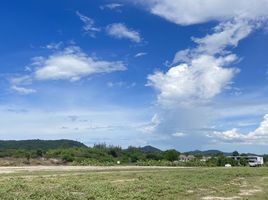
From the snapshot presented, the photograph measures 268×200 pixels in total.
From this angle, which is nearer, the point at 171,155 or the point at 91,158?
the point at 91,158

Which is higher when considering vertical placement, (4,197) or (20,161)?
(20,161)

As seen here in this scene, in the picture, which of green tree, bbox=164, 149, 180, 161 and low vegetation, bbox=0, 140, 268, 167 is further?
green tree, bbox=164, 149, 180, 161

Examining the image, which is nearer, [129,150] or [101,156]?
[101,156]

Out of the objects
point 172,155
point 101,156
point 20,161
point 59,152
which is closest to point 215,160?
point 172,155

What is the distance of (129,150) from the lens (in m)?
186

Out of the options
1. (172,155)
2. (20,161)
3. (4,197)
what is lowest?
(4,197)

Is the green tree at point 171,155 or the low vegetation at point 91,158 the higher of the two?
the green tree at point 171,155

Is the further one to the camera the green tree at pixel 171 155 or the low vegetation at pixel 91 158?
the green tree at pixel 171 155

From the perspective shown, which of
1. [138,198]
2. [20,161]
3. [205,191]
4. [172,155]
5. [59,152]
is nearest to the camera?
[138,198]

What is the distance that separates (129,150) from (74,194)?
154927 mm

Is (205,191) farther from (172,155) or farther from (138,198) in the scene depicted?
(172,155)

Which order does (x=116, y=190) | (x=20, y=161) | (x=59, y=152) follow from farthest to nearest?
(x=59, y=152)
(x=20, y=161)
(x=116, y=190)

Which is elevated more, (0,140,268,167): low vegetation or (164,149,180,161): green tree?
(164,149,180,161): green tree

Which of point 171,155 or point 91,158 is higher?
point 171,155
